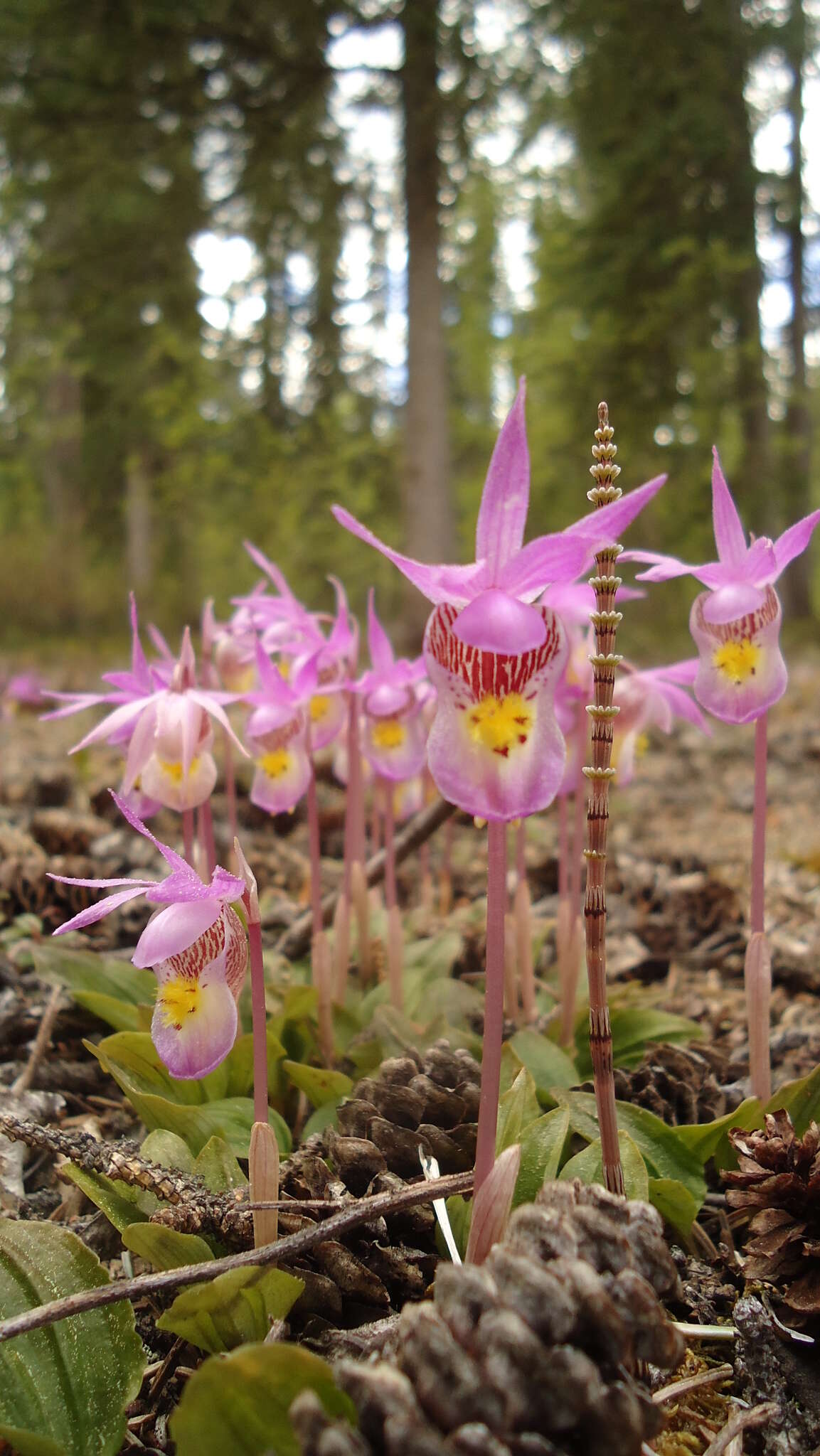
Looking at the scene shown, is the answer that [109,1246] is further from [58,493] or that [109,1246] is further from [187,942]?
[58,493]

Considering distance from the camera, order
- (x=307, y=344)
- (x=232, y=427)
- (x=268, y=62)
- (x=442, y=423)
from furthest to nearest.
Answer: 1. (x=307, y=344)
2. (x=232, y=427)
3. (x=442, y=423)
4. (x=268, y=62)

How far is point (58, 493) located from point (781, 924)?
16.5 meters

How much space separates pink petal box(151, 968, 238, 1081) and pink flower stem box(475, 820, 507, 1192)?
352mm

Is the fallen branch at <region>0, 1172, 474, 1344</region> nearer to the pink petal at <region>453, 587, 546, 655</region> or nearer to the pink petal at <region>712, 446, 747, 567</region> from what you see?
the pink petal at <region>453, 587, 546, 655</region>

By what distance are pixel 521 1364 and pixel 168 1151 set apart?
2.38 feet

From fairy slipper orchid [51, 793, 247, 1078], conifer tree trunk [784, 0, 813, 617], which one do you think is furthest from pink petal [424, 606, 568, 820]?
conifer tree trunk [784, 0, 813, 617]

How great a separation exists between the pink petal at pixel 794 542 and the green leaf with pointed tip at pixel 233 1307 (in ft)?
4.11

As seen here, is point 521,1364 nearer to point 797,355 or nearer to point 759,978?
point 759,978

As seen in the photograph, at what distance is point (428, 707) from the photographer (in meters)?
2.39

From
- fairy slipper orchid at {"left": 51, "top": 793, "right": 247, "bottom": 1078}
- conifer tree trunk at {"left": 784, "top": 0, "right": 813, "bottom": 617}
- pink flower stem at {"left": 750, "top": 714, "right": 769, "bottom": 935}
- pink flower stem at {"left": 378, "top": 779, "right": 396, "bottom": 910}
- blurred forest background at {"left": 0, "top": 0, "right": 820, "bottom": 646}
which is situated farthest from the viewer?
conifer tree trunk at {"left": 784, "top": 0, "right": 813, "bottom": 617}

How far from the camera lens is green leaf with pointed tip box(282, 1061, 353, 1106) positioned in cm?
165

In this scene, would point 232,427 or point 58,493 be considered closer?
point 232,427

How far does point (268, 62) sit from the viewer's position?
21.8 feet

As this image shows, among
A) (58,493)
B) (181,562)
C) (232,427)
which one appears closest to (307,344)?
(232,427)
